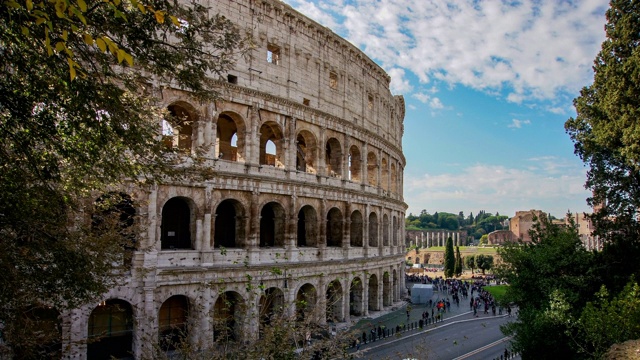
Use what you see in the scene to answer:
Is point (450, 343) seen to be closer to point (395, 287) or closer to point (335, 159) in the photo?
point (395, 287)

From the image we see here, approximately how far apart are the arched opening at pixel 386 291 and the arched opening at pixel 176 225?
14.8m

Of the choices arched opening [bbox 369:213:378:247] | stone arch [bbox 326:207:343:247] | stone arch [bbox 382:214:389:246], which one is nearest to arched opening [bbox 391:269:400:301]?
stone arch [bbox 382:214:389:246]

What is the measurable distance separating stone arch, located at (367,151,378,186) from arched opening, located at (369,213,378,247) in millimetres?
2103

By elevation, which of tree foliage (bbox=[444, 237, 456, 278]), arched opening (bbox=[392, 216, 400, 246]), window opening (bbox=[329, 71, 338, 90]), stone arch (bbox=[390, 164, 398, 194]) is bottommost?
tree foliage (bbox=[444, 237, 456, 278])

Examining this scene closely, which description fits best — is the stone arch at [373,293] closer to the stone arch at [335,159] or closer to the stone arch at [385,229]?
the stone arch at [385,229]

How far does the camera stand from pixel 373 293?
28.4 metres

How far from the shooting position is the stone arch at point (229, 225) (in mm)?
20125

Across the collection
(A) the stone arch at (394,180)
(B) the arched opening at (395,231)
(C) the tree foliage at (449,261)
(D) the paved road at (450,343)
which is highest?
(A) the stone arch at (394,180)

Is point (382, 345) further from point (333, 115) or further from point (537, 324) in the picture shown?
point (333, 115)

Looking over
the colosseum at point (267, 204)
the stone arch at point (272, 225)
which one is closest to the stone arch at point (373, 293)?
the colosseum at point (267, 204)

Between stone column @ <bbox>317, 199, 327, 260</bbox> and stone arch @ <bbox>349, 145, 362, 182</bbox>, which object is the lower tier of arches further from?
stone arch @ <bbox>349, 145, 362, 182</bbox>

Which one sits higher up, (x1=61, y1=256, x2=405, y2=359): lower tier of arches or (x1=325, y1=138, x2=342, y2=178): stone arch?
(x1=325, y1=138, x2=342, y2=178): stone arch

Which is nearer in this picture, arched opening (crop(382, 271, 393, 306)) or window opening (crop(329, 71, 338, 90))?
window opening (crop(329, 71, 338, 90))

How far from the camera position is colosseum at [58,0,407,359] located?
17.1m
